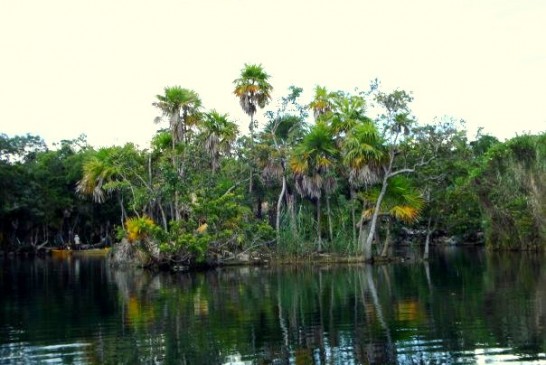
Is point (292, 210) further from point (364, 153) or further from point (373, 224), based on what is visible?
point (364, 153)

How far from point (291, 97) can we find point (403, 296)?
2728cm

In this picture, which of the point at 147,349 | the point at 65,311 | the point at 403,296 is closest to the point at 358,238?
the point at 403,296

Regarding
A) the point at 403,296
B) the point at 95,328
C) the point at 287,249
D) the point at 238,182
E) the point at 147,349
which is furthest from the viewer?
the point at 238,182

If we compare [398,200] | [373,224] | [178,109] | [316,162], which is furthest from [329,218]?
[178,109]

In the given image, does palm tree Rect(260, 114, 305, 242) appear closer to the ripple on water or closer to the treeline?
the treeline

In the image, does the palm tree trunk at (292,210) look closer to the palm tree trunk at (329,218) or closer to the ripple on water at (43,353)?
the palm tree trunk at (329,218)

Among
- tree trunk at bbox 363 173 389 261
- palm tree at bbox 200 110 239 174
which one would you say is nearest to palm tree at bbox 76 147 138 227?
palm tree at bbox 200 110 239 174

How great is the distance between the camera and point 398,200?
141ft

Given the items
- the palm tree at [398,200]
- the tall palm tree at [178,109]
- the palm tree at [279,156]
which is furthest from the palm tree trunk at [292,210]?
the tall palm tree at [178,109]

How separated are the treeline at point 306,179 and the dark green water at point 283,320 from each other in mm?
9298

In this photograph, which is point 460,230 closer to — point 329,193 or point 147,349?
point 329,193

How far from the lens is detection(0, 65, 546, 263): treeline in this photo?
41228 millimetres

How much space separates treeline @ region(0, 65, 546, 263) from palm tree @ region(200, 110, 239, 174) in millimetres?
70

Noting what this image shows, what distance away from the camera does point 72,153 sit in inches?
2918
